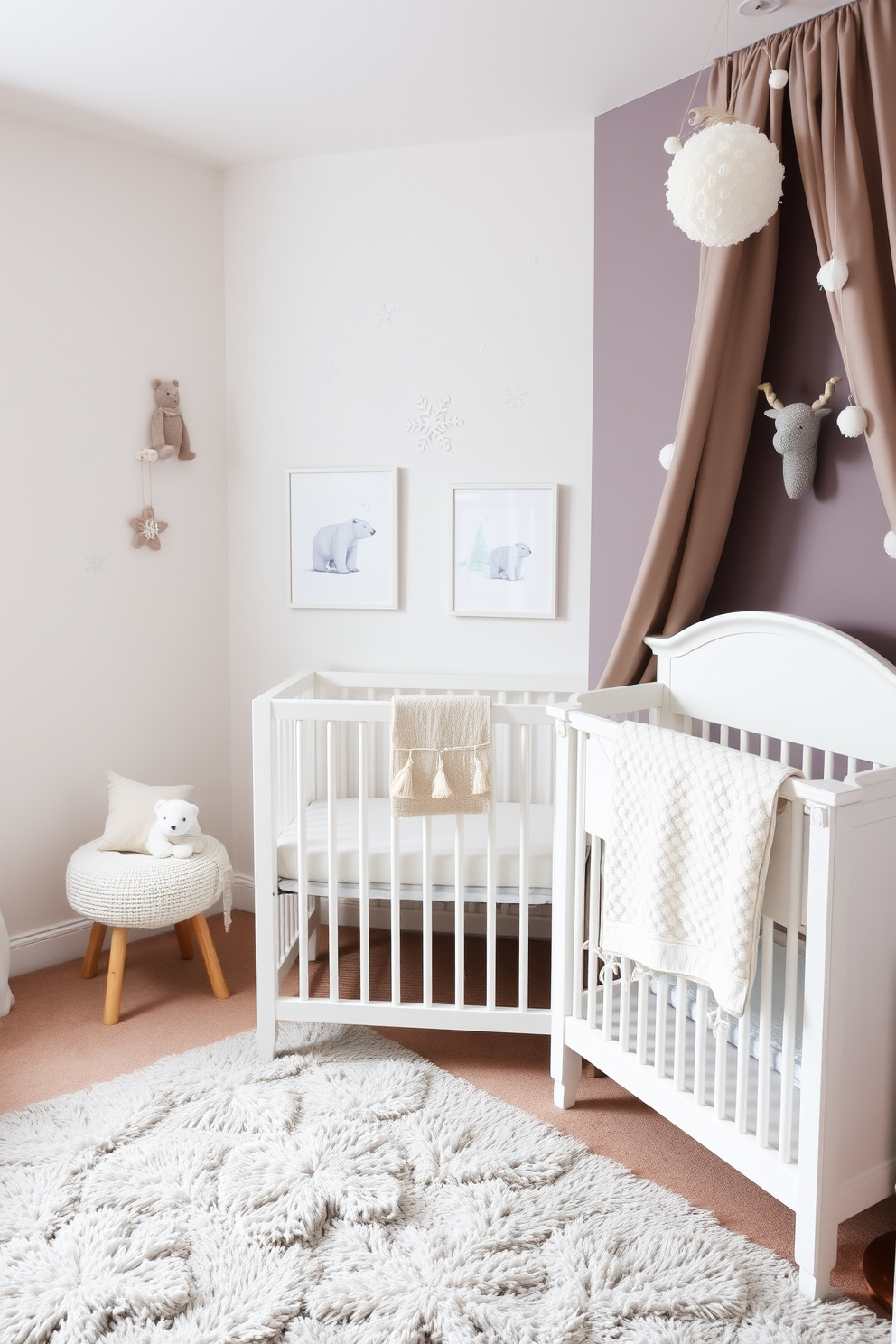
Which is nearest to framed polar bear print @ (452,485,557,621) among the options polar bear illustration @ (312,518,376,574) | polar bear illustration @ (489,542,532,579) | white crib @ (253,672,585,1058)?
polar bear illustration @ (489,542,532,579)

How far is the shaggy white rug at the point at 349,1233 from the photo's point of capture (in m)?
1.58

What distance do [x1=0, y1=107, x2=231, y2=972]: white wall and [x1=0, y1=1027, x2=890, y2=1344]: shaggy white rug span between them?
106cm

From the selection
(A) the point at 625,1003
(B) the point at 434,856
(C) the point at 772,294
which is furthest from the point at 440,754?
(C) the point at 772,294

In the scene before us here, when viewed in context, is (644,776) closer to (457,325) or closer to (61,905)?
(457,325)

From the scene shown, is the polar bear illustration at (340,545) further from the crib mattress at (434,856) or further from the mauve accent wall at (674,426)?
the crib mattress at (434,856)

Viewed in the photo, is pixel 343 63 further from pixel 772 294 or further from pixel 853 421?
pixel 853 421

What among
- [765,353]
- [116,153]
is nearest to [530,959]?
[765,353]

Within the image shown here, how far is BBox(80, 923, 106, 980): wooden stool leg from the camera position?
2859 mm

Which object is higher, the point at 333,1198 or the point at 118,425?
the point at 118,425

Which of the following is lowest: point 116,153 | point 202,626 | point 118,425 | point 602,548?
point 202,626

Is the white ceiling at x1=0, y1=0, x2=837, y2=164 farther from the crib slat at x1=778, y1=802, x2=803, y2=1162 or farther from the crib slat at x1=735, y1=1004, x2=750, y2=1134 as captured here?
the crib slat at x1=735, y1=1004, x2=750, y2=1134

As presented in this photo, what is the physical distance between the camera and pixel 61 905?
10.0ft

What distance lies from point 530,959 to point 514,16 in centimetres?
245

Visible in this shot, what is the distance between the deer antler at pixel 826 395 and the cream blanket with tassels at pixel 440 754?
949 mm
